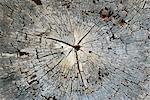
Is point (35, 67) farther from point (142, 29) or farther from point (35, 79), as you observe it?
point (142, 29)

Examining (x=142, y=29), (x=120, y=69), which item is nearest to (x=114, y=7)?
(x=142, y=29)

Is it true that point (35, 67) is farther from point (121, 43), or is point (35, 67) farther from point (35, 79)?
point (121, 43)

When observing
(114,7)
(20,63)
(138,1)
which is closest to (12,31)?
(20,63)

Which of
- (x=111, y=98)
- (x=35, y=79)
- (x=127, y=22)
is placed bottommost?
(x=111, y=98)

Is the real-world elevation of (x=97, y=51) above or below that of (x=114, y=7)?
below

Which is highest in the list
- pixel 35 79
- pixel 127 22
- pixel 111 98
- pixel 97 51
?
pixel 127 22

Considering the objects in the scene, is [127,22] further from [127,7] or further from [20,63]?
[20,63]

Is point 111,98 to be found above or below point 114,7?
below
